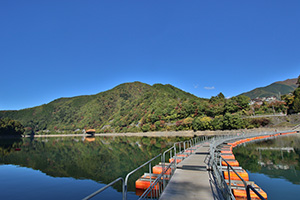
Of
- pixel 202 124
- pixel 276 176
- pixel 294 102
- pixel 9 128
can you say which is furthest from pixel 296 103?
pixel 9 128

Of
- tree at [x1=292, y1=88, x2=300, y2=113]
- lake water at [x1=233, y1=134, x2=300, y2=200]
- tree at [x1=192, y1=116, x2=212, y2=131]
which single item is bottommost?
lake water at [x1=233, y1=134, x2=300, y2=200]

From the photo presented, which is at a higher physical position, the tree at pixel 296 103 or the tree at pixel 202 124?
the tree at pixel 296 103

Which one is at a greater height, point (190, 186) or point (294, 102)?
point (294, 102)

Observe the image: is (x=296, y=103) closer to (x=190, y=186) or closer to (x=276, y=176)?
(x=276, y=176)

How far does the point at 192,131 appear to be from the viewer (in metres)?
83.1

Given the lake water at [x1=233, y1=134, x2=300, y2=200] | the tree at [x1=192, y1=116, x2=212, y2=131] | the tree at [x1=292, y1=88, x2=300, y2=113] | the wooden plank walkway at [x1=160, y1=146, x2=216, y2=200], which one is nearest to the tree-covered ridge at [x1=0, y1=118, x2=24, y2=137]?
the tree at [x1=192, y1=116, x2=212, y2=131]

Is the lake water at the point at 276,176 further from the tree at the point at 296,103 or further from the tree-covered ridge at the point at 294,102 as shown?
the tree-covered ridge at the point at 294,102

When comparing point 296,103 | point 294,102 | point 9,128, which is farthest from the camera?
point 9,128

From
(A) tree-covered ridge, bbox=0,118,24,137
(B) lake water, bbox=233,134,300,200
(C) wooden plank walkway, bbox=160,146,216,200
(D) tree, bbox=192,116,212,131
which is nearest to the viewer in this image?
(C) wooden plank walkway, bbox=160,146,216,200

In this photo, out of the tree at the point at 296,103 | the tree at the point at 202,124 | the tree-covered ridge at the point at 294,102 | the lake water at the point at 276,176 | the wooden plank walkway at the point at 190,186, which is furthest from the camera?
the tree at the point at 202,124

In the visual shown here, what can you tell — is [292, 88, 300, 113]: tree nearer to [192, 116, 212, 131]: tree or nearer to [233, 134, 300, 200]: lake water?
[192, 116, 212, 131]: tree

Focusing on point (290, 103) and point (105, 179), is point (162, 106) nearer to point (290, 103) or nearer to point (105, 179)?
point (290, 103)

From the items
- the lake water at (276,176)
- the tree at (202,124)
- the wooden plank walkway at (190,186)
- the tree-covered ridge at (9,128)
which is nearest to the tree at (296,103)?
the tree at (202,124)

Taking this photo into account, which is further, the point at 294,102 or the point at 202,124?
the point at 202,124
